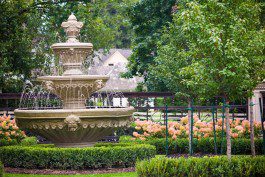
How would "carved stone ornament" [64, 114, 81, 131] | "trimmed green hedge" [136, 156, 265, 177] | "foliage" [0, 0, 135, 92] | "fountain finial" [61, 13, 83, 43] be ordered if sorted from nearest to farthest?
"trimmed green hedge" [136, 156, 265, 177], "carved stone ornament" [64, 114, 81, 131], "fountain finial" [61, 13, 83, 43], "foliage" [0, 0, 135, 92]

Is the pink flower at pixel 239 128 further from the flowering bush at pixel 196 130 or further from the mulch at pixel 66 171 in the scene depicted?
the mulch at pixel 66 171

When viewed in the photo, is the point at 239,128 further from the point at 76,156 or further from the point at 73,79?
the point at 76,156

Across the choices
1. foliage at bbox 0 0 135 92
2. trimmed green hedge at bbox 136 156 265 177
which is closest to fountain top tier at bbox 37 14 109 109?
trimmed green hedge at bbox 136 156 265 177

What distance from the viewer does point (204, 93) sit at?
36.0 ft

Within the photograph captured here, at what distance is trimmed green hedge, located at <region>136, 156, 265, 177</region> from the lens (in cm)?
945

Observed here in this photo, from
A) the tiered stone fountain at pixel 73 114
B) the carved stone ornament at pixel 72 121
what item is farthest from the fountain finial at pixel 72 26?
the carved stone ornament at pixel 72 121

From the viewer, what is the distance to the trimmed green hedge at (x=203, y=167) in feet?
31.0

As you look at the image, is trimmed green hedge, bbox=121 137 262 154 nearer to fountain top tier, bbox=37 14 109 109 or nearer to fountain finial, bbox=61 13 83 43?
fountain top tier, bbox=37 14 109 109

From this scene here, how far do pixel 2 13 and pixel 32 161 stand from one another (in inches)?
Answer: 462

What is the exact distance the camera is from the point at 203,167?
9.63 meters

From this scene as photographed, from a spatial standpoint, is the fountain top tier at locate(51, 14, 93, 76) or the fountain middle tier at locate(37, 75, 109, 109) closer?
the fountain middle tier at locate(37, 75, 109, 109)

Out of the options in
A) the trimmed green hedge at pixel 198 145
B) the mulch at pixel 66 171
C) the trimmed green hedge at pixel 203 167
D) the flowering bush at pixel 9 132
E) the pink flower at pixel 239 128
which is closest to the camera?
the trimmed green hedge at pixel 203 167

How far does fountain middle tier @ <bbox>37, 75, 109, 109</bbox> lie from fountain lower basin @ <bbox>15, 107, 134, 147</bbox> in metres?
0.87

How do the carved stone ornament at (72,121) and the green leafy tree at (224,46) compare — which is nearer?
the green leafy tree at (224,46)
